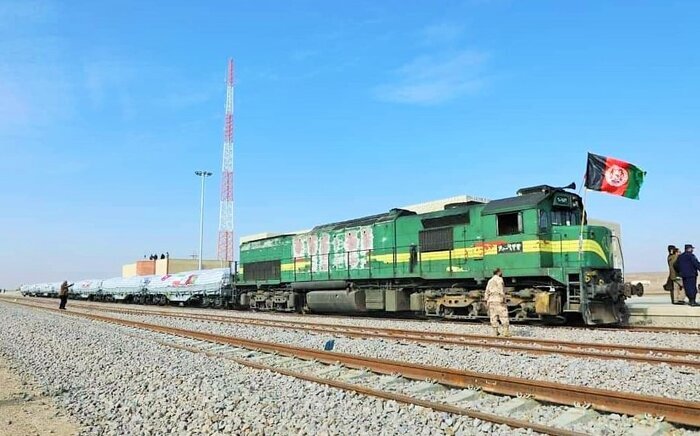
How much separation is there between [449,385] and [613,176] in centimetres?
1043

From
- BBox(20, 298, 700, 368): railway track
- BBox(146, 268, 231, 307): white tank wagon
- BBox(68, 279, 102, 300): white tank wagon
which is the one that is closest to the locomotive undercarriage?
BBox(20, 298, 700, 368): railway track

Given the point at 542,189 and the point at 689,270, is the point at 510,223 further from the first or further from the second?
the point at 689,270

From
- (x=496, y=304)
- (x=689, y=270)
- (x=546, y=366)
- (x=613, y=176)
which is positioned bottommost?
(x=546, y=366)

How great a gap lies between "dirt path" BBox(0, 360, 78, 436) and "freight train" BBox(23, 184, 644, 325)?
10.4 m

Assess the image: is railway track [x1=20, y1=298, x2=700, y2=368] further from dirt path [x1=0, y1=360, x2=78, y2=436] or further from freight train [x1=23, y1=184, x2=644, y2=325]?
dirt path [x1=0, y1=360, x2=78, y2=436]

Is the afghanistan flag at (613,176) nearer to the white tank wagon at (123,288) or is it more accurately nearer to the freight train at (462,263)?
the freight train at (462,263)

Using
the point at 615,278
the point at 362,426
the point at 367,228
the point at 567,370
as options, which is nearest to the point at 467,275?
the point at 615,278

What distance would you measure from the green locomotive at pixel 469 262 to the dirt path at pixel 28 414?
410 inches

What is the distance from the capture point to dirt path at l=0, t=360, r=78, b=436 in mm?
5520

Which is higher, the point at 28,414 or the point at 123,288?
the point at 123,288

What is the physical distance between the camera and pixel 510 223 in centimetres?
1398

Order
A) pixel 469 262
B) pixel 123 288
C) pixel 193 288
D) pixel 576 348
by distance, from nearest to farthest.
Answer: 1. pixel 576 348
2. pixel 469 262
3. pixel 193 288
4. pixel 123 288

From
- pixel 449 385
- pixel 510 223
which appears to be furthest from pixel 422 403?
pixel 510 223

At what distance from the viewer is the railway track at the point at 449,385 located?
16.5ft
